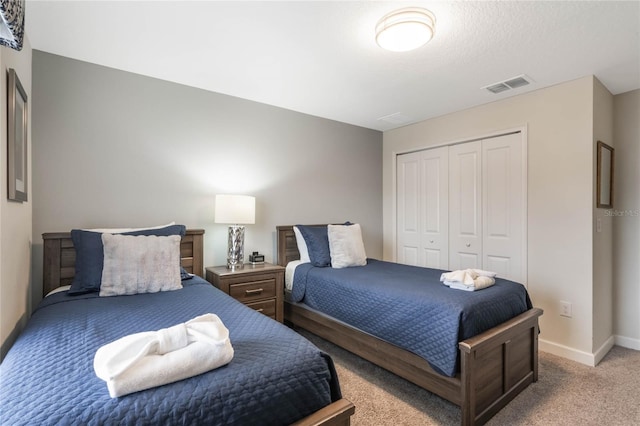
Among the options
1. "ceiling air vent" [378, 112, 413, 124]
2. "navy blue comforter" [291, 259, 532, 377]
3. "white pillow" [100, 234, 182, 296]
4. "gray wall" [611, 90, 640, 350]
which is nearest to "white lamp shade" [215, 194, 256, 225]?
"white pillow" [100, 234, 182, 296]

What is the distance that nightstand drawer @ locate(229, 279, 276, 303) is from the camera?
2.61 metres

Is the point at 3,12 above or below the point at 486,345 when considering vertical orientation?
above

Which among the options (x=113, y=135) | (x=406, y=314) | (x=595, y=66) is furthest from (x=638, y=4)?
(x=113, y=135)

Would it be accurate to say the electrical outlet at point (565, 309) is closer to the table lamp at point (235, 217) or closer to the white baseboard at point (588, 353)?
the white baseboard at point (588, 353)

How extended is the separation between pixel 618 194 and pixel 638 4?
6.36 feet

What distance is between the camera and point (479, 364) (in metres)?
1.77

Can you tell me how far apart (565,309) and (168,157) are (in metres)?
3.73

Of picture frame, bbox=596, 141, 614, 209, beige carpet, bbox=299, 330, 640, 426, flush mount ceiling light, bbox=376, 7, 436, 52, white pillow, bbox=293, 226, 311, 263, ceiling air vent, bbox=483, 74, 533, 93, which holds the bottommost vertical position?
beige carpet, bbox=299, 330, 640, 426

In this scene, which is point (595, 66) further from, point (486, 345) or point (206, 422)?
point (206, 422)

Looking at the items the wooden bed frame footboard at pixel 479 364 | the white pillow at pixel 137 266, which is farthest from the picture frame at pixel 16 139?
the wooden bed frame footboard at pixel 479 364

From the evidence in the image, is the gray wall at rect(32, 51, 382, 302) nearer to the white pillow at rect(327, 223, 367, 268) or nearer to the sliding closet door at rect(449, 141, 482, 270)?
the white pillow at rect(327, 223, 367, 268)

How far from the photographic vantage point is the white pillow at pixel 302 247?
3.22 metres

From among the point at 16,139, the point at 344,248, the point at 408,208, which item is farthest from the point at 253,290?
the point at 408,208

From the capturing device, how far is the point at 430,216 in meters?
3.83
